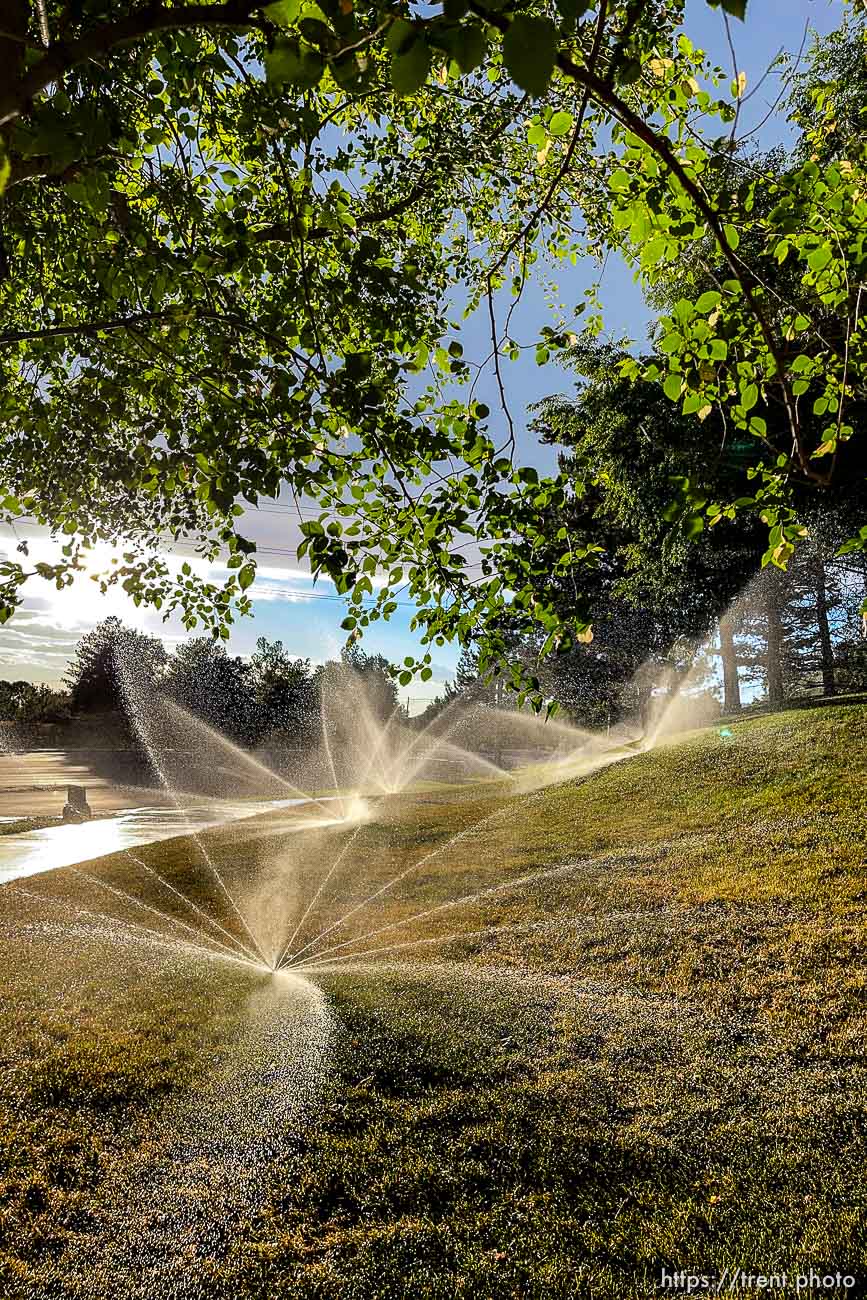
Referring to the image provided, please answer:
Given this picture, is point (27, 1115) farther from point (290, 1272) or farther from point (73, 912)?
point (73, 912)

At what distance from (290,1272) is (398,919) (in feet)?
18.8

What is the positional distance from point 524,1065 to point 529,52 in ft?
17.4

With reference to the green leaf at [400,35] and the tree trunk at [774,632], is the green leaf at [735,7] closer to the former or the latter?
the green leaf at [400,35]

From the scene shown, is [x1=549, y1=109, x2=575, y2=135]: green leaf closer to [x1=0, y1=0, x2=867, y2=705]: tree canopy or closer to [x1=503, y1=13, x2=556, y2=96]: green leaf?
[x1=0, y1=0, x2=867, y2=705]: tree canopy

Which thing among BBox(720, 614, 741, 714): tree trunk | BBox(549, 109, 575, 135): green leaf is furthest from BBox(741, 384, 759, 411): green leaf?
BBox(720, 614, 741, 714): tree trunk

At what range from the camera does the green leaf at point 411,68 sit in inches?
47.8

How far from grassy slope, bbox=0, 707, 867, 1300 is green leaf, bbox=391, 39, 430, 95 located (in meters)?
3.99

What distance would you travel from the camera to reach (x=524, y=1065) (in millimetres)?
4891

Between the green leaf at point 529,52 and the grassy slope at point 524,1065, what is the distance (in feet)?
13.0

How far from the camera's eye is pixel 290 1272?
3.13 meters

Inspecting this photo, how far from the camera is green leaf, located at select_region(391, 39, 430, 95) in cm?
121

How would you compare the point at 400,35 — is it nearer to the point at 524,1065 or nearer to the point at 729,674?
the point at 524,1065

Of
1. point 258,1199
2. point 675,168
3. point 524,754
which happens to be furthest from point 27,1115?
point 524,754

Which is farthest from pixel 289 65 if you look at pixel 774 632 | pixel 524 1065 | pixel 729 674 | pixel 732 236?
pixel 774 632
